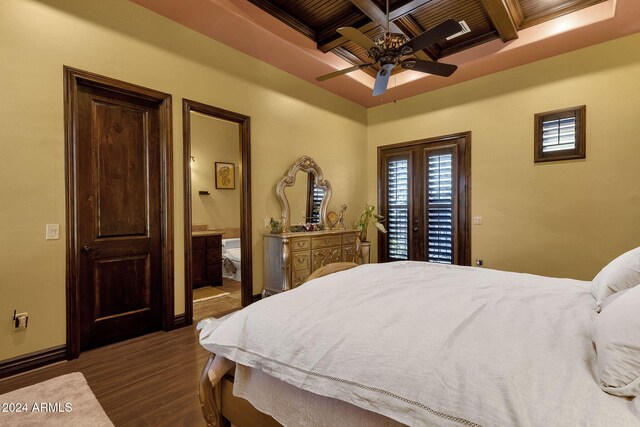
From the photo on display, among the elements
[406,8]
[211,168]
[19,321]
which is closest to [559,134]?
[406,8]

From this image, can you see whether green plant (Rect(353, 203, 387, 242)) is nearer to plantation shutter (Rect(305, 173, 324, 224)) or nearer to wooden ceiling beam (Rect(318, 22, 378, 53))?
plantation shutter (Rect(305, 173, 324, 224))

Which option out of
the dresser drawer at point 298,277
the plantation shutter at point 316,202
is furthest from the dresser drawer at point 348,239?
the dresser drawer at point 298,277

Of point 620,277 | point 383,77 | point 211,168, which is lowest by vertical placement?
point 620,277

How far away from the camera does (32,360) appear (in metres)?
2.39

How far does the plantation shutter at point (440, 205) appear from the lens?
189 inches

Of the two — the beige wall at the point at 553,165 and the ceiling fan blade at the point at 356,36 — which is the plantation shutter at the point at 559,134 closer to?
the beige wall at the point at 553,165

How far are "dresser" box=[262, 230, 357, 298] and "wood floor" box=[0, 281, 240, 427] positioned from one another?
1.14 m

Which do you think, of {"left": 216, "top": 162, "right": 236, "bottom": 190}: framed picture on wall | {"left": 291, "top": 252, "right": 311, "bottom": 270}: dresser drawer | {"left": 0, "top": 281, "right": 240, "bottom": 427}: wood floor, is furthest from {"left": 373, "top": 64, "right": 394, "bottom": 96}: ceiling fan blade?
{"left": 216, "top": 162, "right": 236, "bottom": 190}: framed picture on wall

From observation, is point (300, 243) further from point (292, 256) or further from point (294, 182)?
point (294, 182)

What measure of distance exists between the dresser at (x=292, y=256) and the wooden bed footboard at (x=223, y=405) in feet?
7.37

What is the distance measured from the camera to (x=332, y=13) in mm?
3566

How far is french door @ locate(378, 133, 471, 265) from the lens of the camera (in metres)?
4.71

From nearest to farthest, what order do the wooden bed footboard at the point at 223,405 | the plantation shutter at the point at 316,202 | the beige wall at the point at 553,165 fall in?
the wooden bed footboard at the point at 223,405
the beige wall at the point at 553,165
the plantation shutter at the point at 316,202

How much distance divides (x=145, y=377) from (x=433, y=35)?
132 inches
